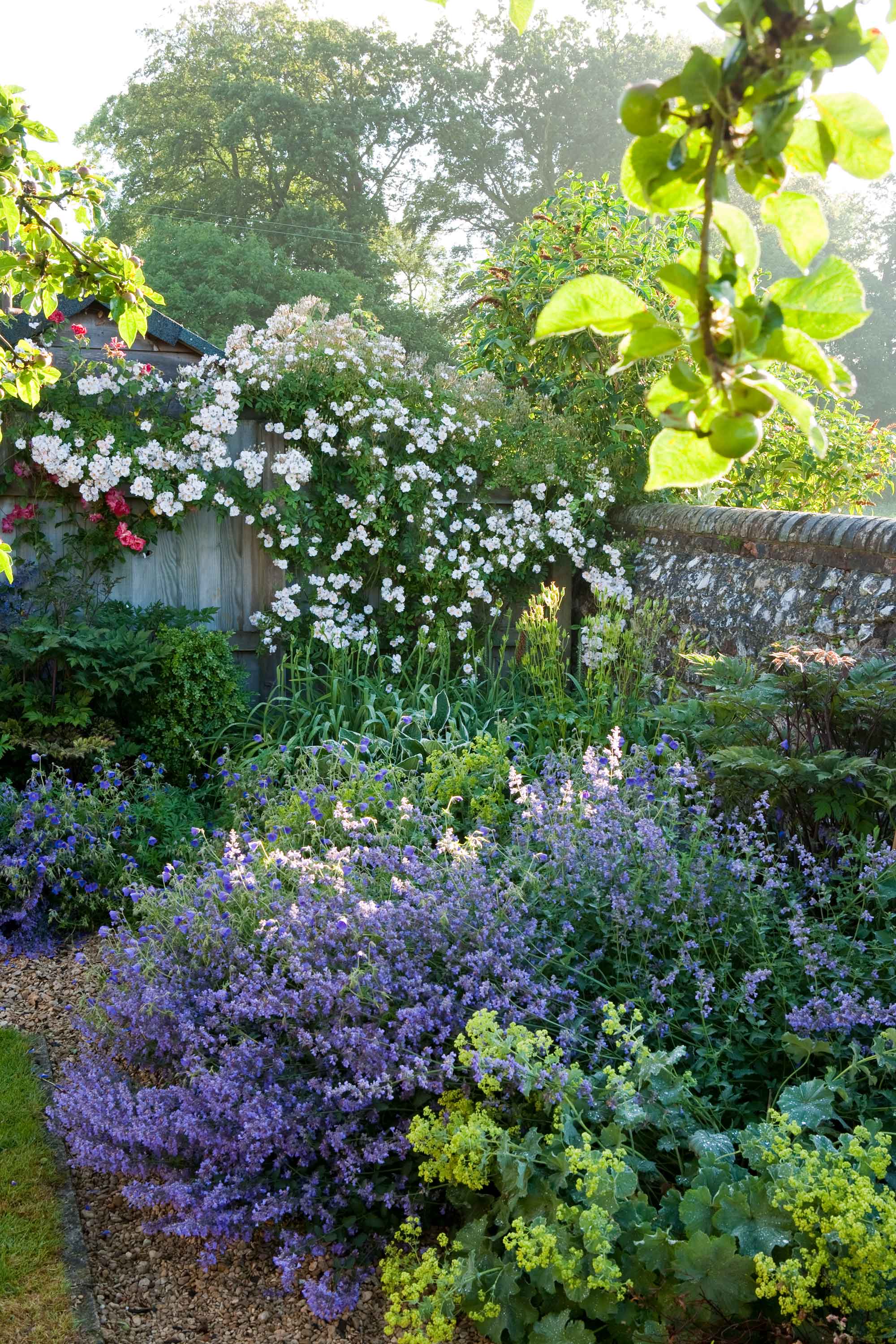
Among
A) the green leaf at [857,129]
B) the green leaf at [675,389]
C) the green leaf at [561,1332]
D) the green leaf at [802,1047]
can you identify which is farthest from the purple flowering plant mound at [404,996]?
the green leaf at [857,129]

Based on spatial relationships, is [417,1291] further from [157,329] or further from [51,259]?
[157,329]

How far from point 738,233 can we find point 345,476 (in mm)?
4813

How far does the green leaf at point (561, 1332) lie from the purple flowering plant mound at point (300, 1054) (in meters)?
0.38

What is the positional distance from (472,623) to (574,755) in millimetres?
1781

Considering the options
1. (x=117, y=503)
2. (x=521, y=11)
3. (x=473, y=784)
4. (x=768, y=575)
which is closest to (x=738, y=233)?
(x=521, y=11)

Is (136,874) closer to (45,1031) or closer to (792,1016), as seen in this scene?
(45,1031)

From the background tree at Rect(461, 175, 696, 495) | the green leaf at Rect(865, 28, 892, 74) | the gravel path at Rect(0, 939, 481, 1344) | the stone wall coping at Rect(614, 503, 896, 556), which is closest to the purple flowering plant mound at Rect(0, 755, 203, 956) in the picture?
the gravel path at Rect(0, 939, 481, 1344)

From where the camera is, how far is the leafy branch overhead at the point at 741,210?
538 millimetres

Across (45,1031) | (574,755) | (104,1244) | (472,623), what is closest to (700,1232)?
(104,1244)

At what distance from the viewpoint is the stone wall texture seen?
3.88m

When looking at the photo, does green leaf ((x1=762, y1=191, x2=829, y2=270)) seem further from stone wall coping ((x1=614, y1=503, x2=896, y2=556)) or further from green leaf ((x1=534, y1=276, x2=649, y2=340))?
stone wall coping ((x1=614, y1=503, x2=896, y2=556))

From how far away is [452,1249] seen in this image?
1854mm

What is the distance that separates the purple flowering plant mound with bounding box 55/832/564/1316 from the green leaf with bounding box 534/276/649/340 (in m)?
1.63

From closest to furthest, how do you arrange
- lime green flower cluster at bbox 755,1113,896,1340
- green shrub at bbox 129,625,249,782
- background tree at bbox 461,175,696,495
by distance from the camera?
lime green flower cluster at bbox 755,1113,896,1340, green shrub at bbox 129,625,249,782, background tree at bbox 461,175,696,495
